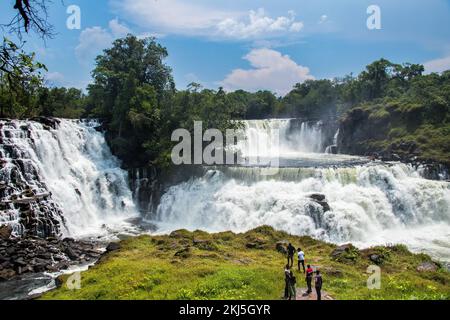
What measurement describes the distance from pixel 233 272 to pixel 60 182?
18.5 m

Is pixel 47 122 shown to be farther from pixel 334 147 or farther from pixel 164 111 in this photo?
pixel 334 147

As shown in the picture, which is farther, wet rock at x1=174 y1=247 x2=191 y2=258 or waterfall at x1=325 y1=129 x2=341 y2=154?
waterfall at x1=325 y1=129 x2=341 y2=154

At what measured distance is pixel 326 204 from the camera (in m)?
22.5

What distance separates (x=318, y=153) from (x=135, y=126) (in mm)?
24285

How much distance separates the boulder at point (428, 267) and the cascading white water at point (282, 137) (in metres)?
30.9

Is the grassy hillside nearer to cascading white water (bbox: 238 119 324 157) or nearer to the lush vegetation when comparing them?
the lush vegetation

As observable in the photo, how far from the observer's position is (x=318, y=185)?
2462 centimetres

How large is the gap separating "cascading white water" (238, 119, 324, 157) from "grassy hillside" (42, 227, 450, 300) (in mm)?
27743

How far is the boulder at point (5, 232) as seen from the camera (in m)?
19.0

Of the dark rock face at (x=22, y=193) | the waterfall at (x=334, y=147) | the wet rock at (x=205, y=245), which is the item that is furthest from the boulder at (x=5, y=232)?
the waterfall at (x=334, y=147)

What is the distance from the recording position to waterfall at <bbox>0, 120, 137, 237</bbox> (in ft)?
71.2

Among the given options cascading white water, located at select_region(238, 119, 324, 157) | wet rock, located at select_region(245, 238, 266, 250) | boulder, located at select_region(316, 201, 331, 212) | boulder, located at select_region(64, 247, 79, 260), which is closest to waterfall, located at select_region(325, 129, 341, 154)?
cascading white water, located at select_region(238, 119, 324, 157)

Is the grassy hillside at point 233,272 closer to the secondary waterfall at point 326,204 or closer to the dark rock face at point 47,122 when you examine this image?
the secondary waterfall at point 326,204
